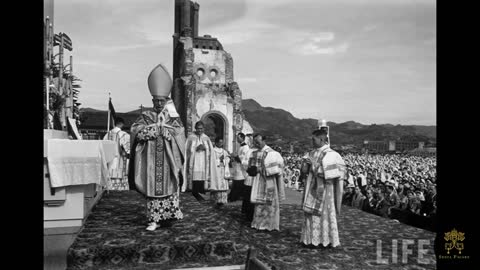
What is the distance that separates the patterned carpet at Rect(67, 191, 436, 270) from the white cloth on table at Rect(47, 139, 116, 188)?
682 mm

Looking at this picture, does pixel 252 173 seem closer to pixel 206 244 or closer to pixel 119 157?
pixel 206 244

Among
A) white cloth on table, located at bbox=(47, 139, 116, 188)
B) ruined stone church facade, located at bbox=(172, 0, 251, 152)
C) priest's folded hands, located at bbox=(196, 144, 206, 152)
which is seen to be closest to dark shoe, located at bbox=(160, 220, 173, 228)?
white cloth on table, located at bbox=(47, 139, 116, 188)

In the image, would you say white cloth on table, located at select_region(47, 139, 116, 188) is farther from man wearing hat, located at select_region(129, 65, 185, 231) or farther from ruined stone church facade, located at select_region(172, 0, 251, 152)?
ruined stone church facade, located at select_region(172, 0, 251, 152)

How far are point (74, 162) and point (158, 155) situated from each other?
1136 mm

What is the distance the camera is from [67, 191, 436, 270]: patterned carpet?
4.03 m

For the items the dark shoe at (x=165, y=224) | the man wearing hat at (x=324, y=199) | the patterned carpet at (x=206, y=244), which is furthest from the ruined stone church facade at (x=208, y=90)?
the dark shoe at (x=165, y=224)

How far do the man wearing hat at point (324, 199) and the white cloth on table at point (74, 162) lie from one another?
9.78 ft

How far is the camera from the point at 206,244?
171 inches
